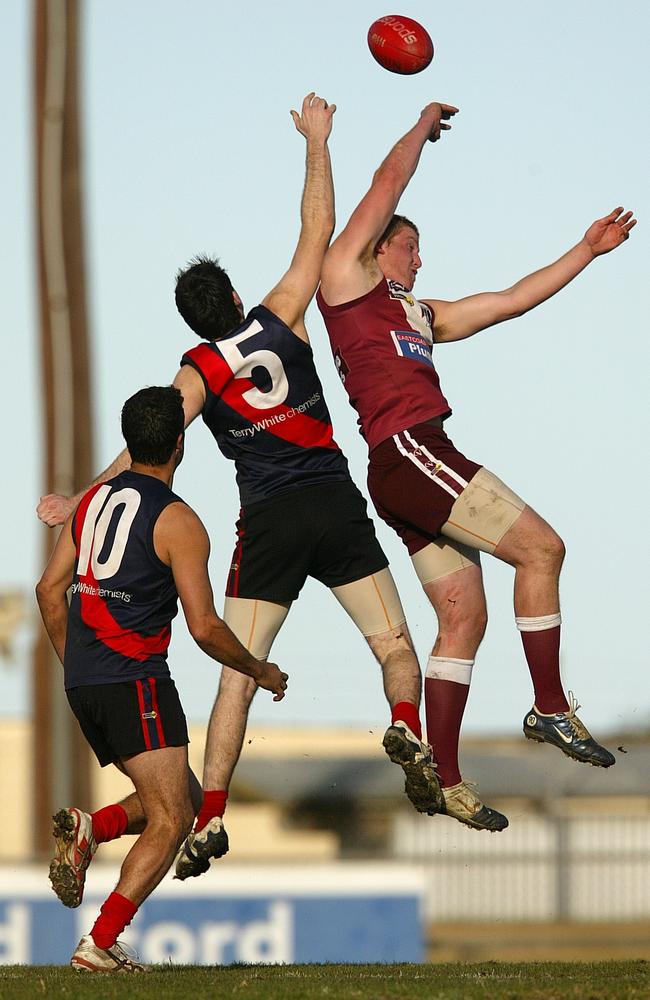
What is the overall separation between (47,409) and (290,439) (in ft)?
16.6

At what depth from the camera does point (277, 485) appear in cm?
855

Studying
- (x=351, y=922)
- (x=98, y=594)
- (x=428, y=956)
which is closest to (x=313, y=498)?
(x=98, y=594)

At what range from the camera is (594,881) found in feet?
62.2

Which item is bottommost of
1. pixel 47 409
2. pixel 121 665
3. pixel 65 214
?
pixel 121 665

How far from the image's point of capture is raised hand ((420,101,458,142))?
29.2 ft

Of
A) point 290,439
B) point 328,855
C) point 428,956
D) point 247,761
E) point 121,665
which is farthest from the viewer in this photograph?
point 247,761

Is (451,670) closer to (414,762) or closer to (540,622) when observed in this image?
(540,622)

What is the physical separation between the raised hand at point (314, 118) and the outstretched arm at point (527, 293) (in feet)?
3.47

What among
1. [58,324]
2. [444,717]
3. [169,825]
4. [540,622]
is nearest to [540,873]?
[58,324]

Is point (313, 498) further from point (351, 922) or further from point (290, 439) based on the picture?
point (351, 922)

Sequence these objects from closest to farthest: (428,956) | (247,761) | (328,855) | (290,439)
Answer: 1. (290,439)
2. (428,956)
3. (328,855)
4. (247,761)

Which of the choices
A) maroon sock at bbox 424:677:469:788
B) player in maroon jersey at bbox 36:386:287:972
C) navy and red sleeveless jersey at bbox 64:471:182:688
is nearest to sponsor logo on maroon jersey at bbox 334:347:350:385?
player in maroon jersey at bbox 36:386:287:972

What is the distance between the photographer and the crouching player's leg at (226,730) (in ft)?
27.7

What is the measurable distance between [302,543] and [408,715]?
975mm
